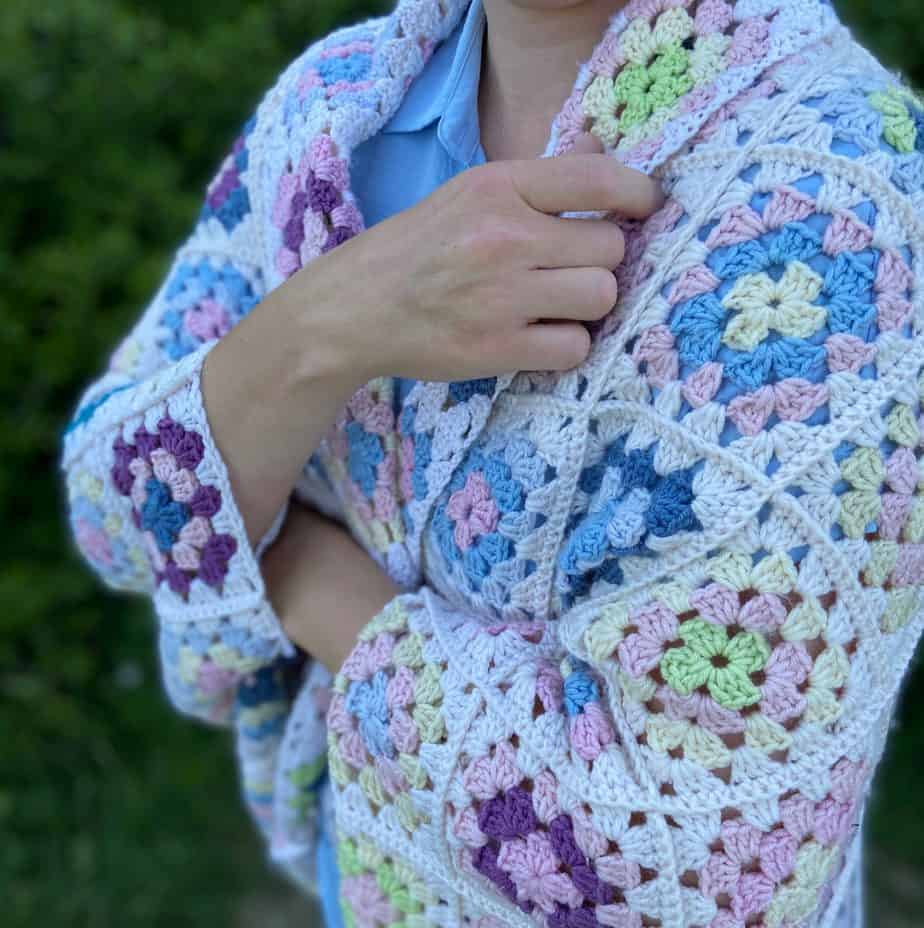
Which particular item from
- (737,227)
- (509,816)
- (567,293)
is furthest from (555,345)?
(509,816)

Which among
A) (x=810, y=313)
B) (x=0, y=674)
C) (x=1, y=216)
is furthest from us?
(x=0, y=674)

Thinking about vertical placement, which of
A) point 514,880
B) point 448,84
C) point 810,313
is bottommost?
point 514,880

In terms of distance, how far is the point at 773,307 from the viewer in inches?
31.2

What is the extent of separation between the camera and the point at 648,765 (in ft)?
2.75

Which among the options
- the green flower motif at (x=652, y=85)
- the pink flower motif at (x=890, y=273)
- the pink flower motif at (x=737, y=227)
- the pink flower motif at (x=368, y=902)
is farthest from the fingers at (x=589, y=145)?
the pink flower motif at (x=368, y=902)

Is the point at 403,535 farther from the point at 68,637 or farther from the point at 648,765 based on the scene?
the point at 68,637

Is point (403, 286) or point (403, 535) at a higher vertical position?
point (403, 286)

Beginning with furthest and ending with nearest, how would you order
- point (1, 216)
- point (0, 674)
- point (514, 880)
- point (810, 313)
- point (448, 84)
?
point (0, 674) → point (1, 216) → point (448, 84) → point (514, 880) → point (810, 313)

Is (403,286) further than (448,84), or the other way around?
(448,84)

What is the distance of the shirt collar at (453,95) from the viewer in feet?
3.41

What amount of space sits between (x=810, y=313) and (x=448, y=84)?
450mm

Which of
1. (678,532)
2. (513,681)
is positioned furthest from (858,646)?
(513,681)

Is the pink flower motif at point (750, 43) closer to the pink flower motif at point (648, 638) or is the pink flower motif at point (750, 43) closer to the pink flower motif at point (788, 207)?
the pink flower motif at point (788, 207)

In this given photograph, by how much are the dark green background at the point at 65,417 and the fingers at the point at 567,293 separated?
1641 millimetres
